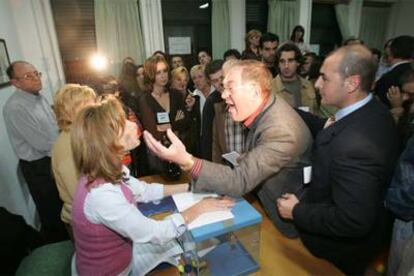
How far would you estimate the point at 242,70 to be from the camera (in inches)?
48.0

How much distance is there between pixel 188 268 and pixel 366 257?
2.60 ft

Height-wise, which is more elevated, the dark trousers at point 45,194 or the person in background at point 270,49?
the person in background at point 270,49

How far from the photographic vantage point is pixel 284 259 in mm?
1060

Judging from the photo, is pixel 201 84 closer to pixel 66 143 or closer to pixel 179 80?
pixel 179 80

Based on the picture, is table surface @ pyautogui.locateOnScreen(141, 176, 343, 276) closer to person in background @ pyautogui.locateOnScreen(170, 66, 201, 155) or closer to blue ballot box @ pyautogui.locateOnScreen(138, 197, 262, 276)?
blue ballot box @ pyautogui.locateOnScreen(138, 197, 262, 276)

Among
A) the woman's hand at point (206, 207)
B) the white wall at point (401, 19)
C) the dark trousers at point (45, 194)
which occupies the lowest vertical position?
the dark trousers at point (45, 194)

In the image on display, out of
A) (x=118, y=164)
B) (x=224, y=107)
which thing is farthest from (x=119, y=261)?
(x=224, y=107)

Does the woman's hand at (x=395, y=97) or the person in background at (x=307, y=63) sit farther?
the person in background at (x=307, y=63)

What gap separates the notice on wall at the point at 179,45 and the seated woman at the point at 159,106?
82.6 inches

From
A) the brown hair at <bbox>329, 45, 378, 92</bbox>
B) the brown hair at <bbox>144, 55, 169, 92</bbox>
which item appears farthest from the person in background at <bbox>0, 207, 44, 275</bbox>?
the brown hair at <bbox>329, 45, 378, 92</bbox>

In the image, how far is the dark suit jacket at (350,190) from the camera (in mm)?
929

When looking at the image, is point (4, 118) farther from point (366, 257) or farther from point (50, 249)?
point (366, 257)

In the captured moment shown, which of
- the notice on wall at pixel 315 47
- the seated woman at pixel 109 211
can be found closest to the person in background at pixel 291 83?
the seated woman at pixel 109 211

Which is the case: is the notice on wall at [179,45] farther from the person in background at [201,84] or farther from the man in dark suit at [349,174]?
the man in dark suit at [349,174]
